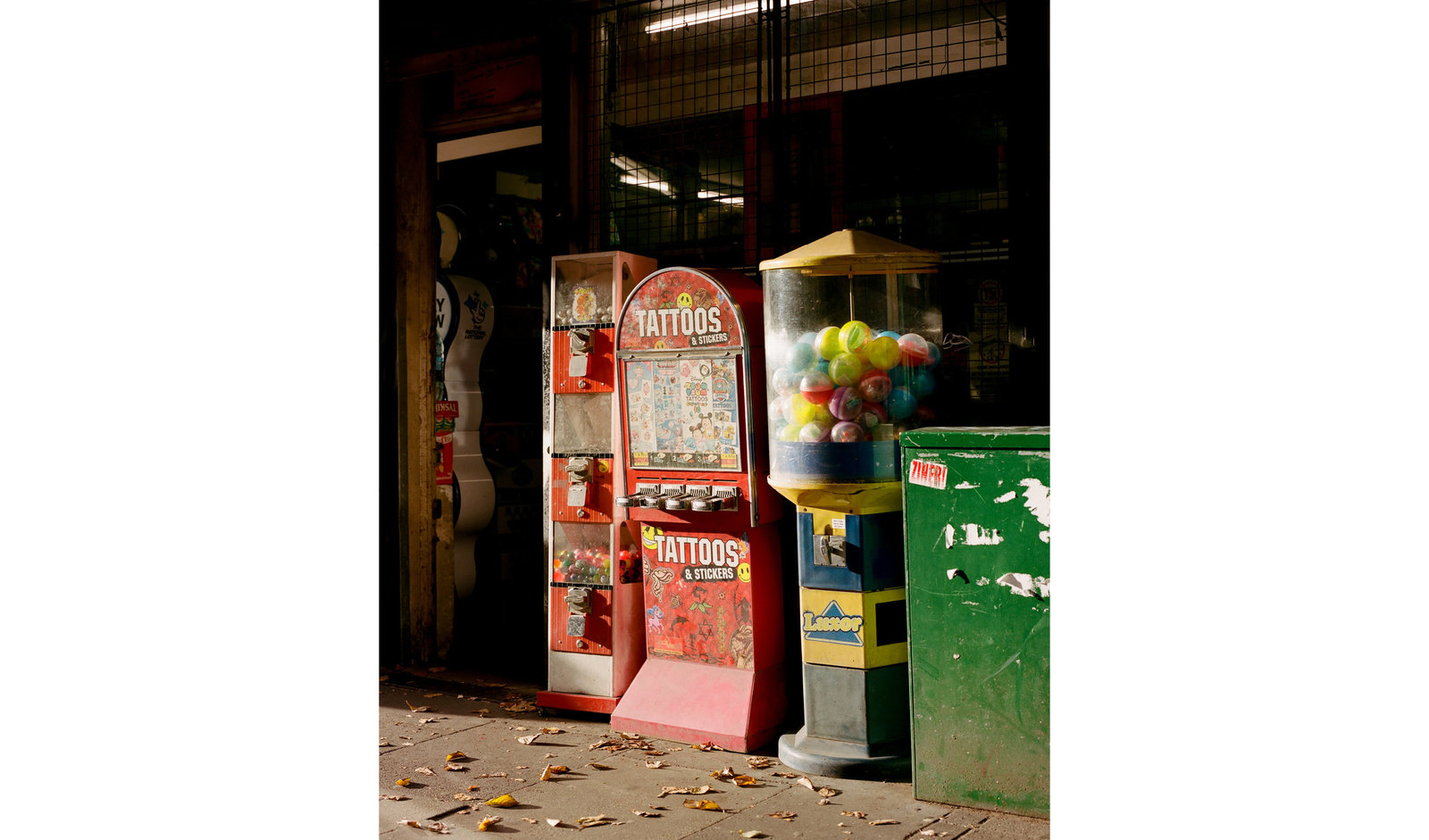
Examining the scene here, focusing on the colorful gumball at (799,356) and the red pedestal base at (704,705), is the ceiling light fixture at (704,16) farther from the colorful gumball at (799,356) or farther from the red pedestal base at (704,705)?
the red pedestal base at (704,705)

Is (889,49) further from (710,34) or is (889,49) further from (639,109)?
(639,109)

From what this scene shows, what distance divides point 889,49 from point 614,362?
1.93 metres

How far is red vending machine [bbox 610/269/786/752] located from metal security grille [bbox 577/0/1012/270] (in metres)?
0.72

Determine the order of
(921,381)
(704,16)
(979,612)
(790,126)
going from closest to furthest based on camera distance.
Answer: (979,612) < (921,381) < (790,126) < (704,16)

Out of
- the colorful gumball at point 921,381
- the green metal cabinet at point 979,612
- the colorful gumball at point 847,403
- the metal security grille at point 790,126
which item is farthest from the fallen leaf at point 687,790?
A: the metal security grille at point 790,126

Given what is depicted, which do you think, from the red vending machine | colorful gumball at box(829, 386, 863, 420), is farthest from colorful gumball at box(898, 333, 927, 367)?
the red vending machine

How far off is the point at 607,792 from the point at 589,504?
1.49m

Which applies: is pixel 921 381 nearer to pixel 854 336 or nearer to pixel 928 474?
pixel 854 336

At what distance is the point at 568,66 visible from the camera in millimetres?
5500

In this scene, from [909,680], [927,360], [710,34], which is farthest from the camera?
[710,34]

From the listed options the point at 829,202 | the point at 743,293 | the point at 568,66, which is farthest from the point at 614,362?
the point at 568,66

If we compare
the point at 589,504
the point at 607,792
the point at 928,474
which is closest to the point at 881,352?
the point at 928,474

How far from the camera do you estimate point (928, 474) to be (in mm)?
3701

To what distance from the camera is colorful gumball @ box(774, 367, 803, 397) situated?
4.21m
